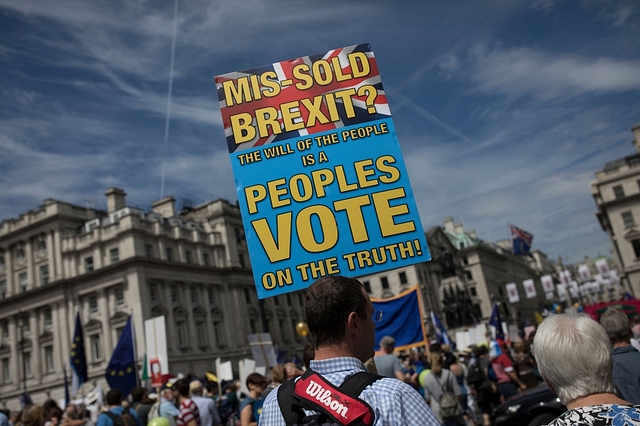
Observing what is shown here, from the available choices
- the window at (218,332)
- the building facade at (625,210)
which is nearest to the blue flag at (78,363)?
the window at (218,332)

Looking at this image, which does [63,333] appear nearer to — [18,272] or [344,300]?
[18,272]

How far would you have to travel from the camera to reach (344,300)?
2.56 metres

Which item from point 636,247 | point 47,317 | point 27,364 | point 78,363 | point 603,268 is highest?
point 47,317

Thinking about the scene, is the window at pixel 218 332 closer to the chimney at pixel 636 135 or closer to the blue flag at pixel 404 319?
the blue flag at pixel 404 319

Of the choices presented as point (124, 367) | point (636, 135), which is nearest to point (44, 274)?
point (124, 367)

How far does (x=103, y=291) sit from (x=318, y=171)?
44483 mm

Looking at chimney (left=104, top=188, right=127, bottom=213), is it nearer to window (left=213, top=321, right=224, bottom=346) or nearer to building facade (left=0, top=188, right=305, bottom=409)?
building facade (left=0, top=188, right=305, bottom=409)

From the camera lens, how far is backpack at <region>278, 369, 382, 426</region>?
2.14 metres

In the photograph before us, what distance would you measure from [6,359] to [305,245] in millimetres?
52734

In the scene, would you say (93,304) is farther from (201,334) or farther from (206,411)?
(206,411)

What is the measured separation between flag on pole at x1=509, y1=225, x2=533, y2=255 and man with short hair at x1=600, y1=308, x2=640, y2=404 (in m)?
58.2

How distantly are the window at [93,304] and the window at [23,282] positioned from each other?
7358mm

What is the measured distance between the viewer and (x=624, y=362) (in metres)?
4.59

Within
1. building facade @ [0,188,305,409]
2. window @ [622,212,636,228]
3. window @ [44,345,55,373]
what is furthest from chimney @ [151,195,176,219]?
window @ [622,212,636,228]
